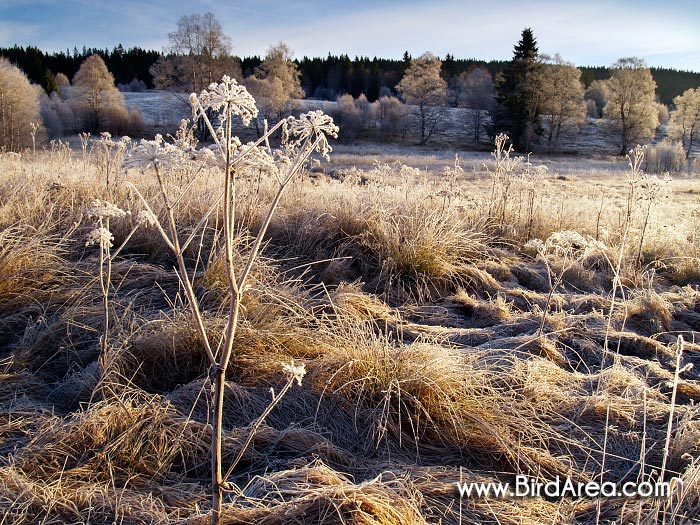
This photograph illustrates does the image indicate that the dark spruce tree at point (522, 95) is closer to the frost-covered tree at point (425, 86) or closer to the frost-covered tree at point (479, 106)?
the frost-covered tree at point (479, 106)

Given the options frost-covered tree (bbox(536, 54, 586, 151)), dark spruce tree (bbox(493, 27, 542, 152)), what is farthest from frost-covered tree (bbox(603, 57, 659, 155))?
dark spruce tree (bbox(493, 27, 542, 152))

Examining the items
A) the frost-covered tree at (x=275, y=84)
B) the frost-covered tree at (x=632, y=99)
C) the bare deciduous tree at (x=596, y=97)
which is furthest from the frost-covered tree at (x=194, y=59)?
the bare deciduous tree at (x=596, y=97)

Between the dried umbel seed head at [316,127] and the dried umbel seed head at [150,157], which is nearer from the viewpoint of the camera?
the dried umbel seed head at [150,157]

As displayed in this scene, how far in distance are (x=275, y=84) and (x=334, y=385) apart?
38.6 metres

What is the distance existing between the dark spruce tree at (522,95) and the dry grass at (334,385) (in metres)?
38.2

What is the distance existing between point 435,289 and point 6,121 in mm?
28789

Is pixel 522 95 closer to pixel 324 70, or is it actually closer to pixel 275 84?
pixel 275 84

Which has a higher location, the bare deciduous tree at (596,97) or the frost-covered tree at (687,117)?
the bare deciduous tree at (596,97)

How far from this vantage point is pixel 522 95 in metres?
38.4

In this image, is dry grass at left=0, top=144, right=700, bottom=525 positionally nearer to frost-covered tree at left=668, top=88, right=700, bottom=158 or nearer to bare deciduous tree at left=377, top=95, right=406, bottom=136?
frost-covered tree at left=668, top=88, right=700, bottom=158

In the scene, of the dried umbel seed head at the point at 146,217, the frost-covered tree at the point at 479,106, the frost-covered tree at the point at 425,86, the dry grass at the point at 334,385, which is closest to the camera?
the dried umbel seed head at the point at 146,217

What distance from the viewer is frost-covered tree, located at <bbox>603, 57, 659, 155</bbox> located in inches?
1474

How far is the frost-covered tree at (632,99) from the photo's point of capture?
123 feet

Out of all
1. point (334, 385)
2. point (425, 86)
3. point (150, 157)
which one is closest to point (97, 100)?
point (425, 86)
